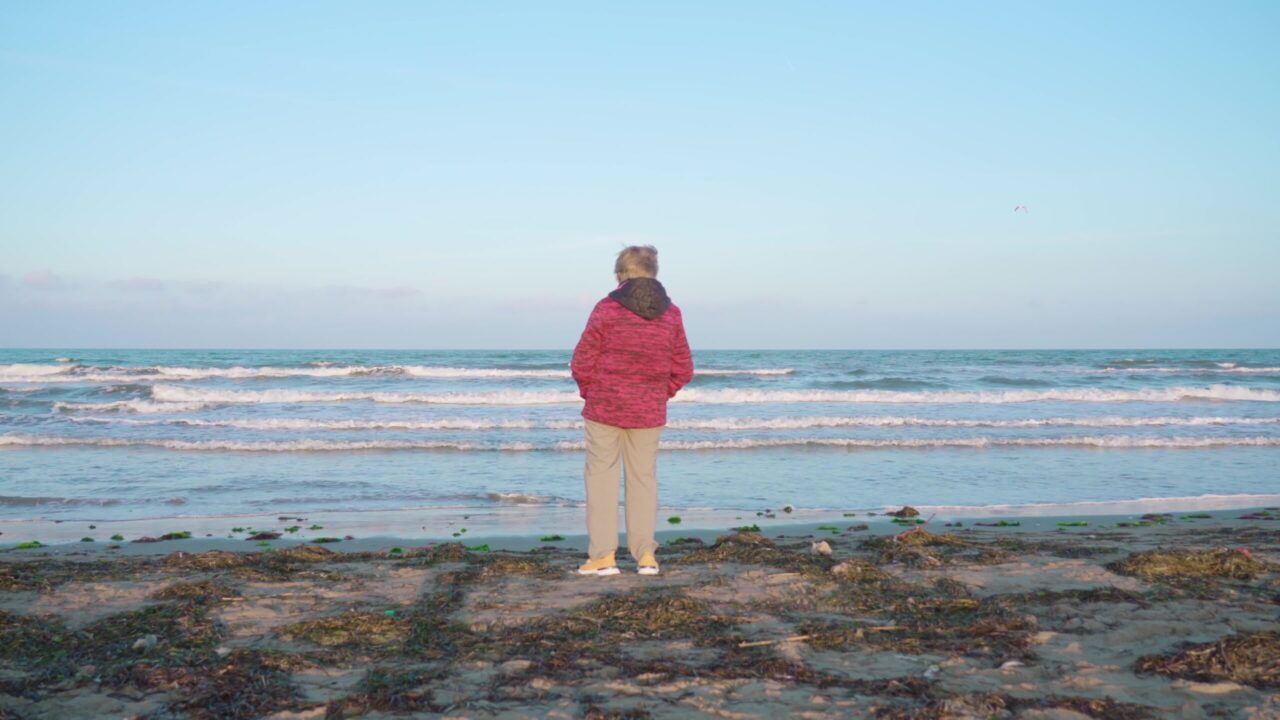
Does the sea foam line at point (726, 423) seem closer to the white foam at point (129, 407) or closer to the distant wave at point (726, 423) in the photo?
the distant wave at point (726, 423)

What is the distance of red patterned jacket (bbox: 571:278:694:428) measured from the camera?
17.0 ft

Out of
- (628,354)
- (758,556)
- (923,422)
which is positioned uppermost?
(628,354)

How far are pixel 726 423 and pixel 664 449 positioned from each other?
3.17 metres

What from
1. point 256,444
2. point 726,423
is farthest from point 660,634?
point 726,423

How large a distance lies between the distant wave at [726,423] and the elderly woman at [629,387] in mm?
11604

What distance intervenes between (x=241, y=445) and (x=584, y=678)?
13402 mm

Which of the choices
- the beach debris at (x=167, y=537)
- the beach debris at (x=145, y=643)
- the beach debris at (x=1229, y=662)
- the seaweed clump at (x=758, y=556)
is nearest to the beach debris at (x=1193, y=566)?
the beach debris at (x=1229, y=662)

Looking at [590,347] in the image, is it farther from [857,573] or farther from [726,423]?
[726,423]

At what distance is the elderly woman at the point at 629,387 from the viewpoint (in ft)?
17.1

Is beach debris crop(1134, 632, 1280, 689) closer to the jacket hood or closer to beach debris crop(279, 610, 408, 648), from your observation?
the jacket hood

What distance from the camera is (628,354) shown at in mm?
5234

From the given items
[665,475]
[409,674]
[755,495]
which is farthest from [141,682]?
[665,475]

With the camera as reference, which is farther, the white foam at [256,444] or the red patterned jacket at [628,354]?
the white foam at [256,444]

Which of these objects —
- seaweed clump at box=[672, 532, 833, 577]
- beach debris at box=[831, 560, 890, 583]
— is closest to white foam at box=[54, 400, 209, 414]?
seaweed clump at box=[672, 532, 833, 577]
